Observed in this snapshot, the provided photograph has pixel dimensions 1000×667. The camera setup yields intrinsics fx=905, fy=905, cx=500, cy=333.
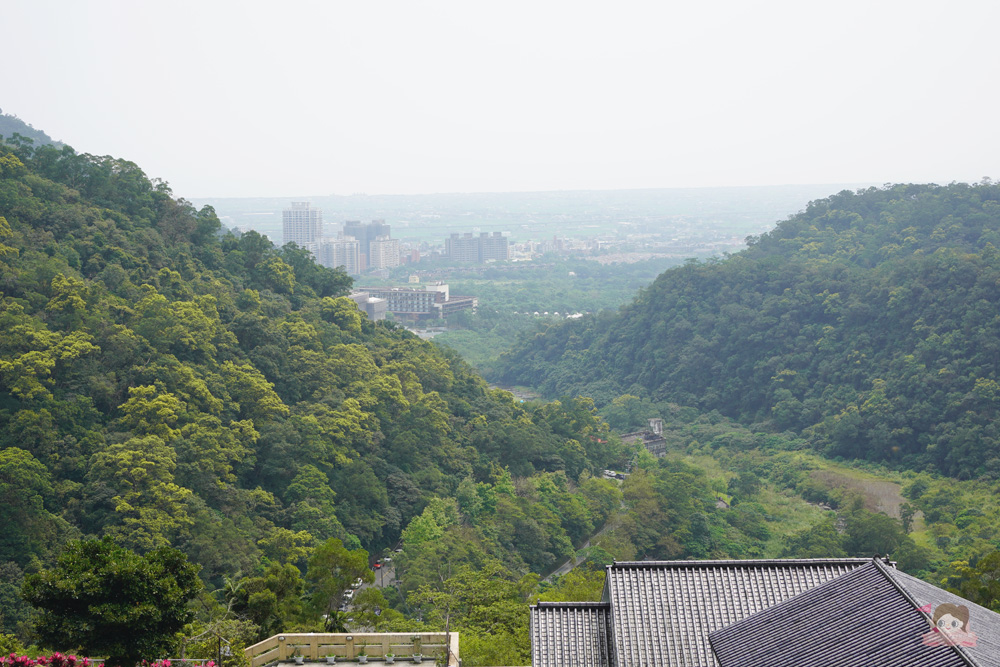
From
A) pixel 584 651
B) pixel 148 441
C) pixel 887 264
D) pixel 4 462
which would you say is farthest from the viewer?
pixel 887 264

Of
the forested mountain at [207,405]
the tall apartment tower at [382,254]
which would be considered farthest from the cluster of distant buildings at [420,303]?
the forested mountain at [207,405]

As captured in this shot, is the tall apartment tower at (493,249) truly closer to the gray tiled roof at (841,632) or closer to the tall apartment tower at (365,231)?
the tall apartment tower at (365,231)

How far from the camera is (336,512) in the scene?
942 inches

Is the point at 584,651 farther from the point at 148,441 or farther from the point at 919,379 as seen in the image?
the point at 919,379

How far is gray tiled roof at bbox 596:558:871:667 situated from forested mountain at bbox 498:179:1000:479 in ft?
81.9

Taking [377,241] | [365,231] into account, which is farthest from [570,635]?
[365,231]

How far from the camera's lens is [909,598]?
9023 millimetres

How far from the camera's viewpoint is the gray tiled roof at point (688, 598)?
35.7 feet

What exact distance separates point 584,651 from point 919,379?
3101 cm

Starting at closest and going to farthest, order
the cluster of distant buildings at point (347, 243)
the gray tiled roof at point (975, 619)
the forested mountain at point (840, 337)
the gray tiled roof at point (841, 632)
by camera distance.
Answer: the gray tiled roof at point (975, 619)
the gray tiled roof at point (841, 632)
the forested mountain at point (840, 337)
the cluster of distant buildings at point (347, 243)

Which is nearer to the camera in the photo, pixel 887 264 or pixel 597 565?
→ pixel 597 565

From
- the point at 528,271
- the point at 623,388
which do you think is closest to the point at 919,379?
the point at 623,388

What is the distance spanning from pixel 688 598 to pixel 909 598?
2990 mm

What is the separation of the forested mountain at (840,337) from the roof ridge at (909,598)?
26.5 meters
